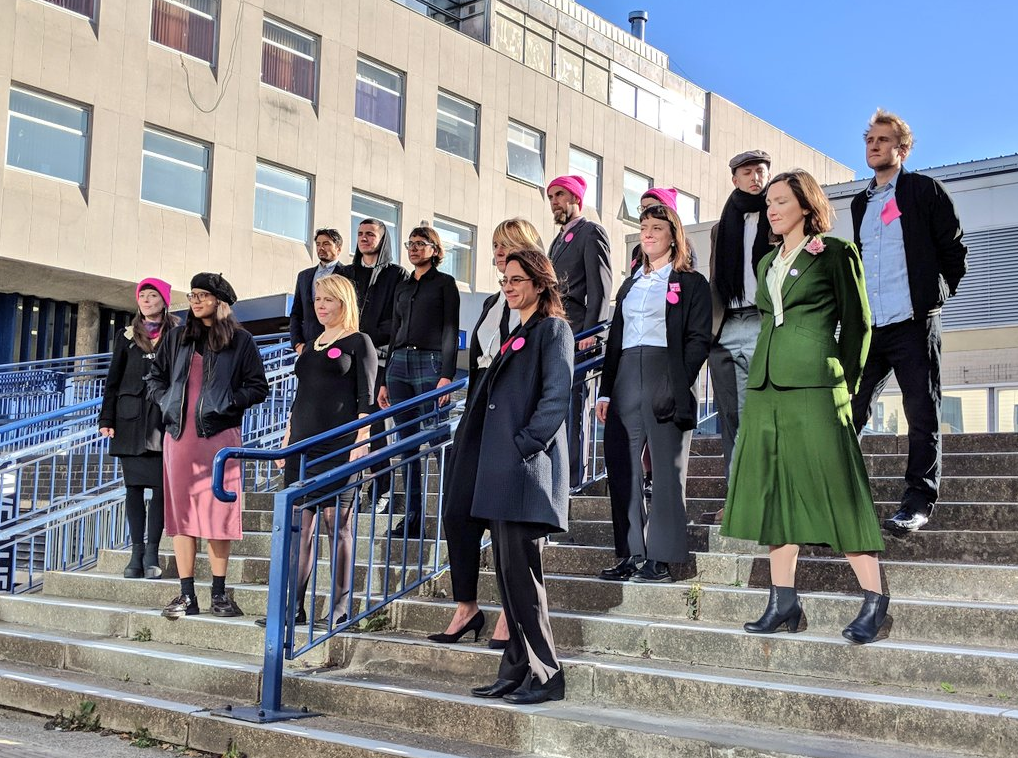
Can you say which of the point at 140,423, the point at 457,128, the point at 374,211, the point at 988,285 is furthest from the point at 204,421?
the point at 457,128

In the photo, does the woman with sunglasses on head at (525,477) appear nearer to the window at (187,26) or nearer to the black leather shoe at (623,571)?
Answer: the black leather shoe at (623,571)

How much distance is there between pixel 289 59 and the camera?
23688mm

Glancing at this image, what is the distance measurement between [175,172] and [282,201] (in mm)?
2596

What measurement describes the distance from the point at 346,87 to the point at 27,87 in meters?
7.28

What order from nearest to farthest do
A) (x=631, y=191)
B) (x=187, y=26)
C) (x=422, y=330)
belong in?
(x=422, y=330) → (x=187, y=26) → (x=631, y=191)

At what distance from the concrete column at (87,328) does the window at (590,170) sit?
527 inches

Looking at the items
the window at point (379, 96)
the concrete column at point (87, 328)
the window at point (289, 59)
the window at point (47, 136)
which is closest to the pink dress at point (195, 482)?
the window at point (47, 136)

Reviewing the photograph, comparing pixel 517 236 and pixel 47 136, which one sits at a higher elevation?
pixel 47 136

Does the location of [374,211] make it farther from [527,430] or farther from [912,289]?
[527,430]

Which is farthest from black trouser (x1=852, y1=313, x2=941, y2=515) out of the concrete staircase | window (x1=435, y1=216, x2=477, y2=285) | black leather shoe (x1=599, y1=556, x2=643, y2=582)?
window (x1=435, y1=216, x2=477, y2=285)

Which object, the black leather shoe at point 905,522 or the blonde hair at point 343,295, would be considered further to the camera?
the blonde hair at point 343,295

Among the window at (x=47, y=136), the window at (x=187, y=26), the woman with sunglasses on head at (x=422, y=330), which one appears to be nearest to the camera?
the woman with sunglasses on head at (x=422, y=330)

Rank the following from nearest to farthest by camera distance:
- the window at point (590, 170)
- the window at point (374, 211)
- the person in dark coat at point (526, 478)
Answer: the person in dark coat at point (526, 478) → the window at point (374, 211) → the window at point (590, 170)

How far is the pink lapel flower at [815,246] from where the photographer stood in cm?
479
